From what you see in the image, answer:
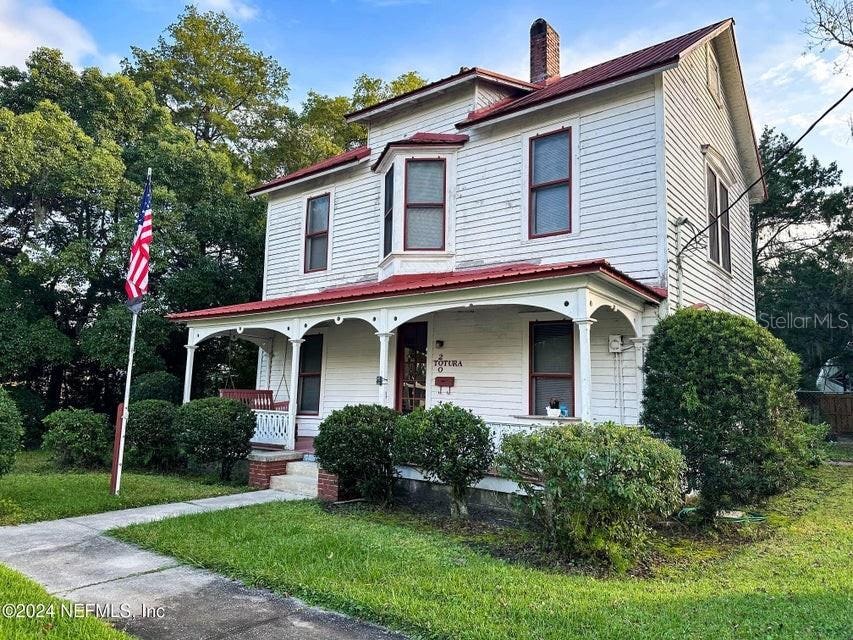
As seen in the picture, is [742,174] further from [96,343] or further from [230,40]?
[230,40]

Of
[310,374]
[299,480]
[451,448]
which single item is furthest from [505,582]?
[310,374]

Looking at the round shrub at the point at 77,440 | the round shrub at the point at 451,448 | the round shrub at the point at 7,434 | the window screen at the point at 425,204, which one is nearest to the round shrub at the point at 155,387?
the round shrub at the point at 77,440

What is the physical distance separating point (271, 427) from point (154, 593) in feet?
21.0

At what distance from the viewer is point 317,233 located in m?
13.4

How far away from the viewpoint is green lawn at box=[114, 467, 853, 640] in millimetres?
3885

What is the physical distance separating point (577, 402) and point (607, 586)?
4057 millimetres

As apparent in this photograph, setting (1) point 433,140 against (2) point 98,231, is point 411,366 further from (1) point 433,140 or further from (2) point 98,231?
(2) point 98,231

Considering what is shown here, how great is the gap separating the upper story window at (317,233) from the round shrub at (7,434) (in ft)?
22.8

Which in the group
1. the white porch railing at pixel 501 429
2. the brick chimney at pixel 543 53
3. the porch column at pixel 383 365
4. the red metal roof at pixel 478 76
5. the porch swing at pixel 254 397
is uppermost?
the brick chimney at pixel 543 53

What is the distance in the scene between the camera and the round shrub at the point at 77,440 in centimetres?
1106

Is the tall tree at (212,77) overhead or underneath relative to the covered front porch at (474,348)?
overhead

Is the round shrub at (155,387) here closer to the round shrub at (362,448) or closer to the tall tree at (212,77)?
the round shrub at (362,448)

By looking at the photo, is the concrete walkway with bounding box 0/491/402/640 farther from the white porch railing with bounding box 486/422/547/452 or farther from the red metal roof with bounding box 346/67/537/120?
the red metal roof with bounding box 346/67/537/120

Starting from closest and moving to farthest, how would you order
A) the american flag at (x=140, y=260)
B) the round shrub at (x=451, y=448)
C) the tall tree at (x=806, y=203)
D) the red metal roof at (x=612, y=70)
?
the round shrub at (x=451, y=448) → the red metal roof at (x=612, y=70) → the american flag at (x=140, y=260) → the tall tree at (x=806, y=203)
